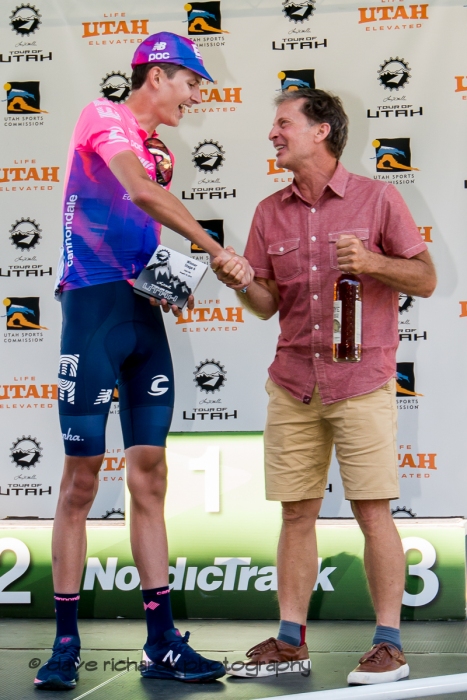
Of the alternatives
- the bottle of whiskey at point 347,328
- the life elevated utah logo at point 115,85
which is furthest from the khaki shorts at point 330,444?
the life elevated utah logo at point 115,85

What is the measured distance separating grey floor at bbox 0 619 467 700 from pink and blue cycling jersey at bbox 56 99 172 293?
1154 millimetres

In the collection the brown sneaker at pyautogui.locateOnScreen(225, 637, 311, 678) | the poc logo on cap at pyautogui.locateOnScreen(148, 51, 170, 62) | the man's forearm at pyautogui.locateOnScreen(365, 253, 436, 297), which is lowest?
the brown sneaker at pyautogui.locateOnScreen(225, 637, 311, 678)

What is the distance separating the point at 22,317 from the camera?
4.12m

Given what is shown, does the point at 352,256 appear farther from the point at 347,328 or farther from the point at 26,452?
the point at 26,452

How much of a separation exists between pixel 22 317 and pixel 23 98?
1068 mm

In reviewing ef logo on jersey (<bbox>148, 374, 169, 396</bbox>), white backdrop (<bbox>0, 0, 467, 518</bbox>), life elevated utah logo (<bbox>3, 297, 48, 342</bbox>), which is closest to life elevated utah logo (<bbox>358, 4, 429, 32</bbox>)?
white backdrop (<bbox>0, 0, 467, 518</bbox>)

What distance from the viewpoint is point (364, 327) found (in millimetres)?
2588

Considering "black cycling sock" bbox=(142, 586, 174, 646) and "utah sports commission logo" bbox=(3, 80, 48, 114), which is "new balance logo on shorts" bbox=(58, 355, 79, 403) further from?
"utah sports commission logo" bbox=(3, 80, 48, 114)

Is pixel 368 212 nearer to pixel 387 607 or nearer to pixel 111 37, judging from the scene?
pixel 387 607

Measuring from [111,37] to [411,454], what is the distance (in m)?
2.44

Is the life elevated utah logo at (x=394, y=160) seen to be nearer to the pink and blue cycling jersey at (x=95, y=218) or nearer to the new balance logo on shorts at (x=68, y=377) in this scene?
the pink and blue cycling jersey at (x=95, y=218)

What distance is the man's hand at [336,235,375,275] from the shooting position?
2.41 metres

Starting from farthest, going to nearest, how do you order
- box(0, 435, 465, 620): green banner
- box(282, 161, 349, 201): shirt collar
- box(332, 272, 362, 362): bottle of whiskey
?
box(0, 435, 465, 620): green banner < box(282, 161, 349, 201): shirt collar < box(332, 272, 362, 362): bottle of whiskey

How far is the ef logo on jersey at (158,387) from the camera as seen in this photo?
260 cm
